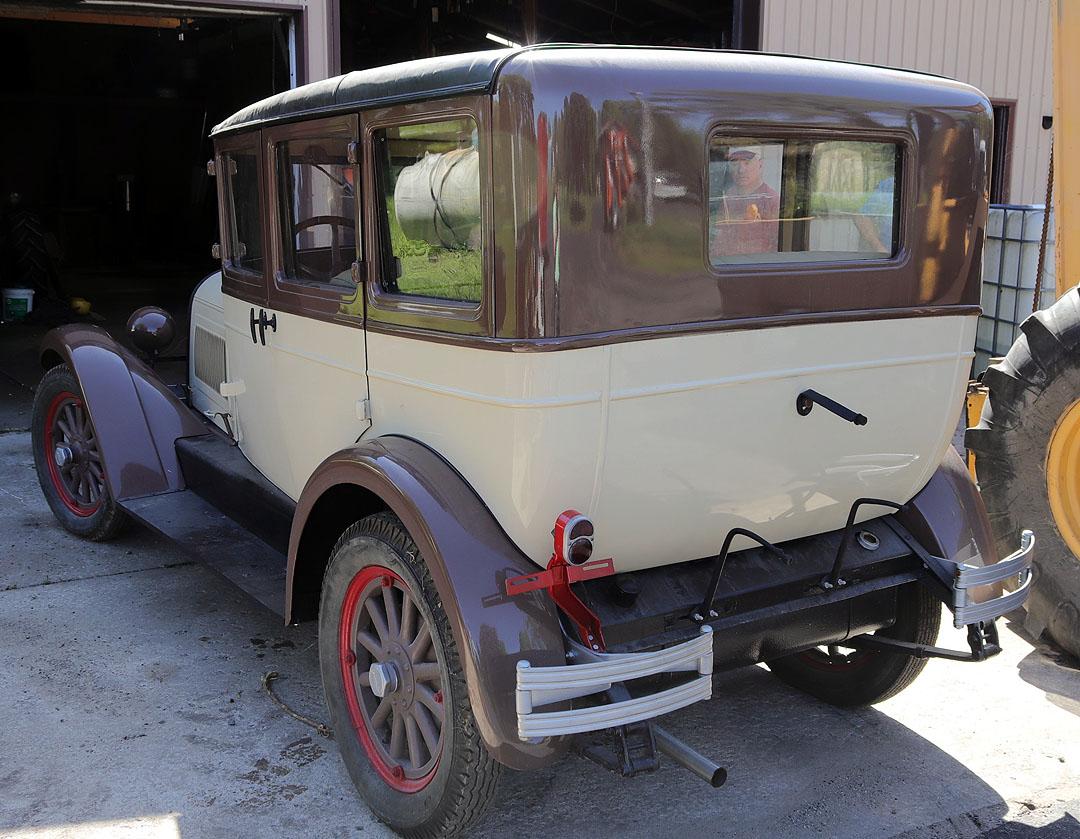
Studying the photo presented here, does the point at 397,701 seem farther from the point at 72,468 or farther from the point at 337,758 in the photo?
the point at 72,468

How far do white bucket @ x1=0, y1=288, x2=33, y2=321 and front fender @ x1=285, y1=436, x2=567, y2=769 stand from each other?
11220 millimetres

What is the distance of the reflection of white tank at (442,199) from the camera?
2.71 m

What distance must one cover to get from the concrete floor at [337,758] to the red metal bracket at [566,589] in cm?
70

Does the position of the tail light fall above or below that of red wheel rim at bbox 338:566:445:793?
above

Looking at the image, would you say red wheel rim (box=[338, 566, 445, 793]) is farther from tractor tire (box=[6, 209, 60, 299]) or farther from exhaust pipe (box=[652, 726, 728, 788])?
tractor tire (box=[6, 209, 60, 299])

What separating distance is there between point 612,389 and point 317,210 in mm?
1381

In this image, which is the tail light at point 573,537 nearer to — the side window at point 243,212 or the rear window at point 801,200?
the rear window at point 801,200

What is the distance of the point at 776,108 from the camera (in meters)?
2.77

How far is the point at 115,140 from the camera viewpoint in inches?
838

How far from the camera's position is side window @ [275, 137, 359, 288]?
3.22 m

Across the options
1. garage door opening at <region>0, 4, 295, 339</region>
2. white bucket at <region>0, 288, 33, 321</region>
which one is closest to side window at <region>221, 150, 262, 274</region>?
white bucket at <region>0, 288, 33, 321</region>

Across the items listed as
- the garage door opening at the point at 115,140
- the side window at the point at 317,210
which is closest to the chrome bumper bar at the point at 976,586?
the side window at the point at 317,210

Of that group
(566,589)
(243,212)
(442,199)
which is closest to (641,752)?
(566,589)

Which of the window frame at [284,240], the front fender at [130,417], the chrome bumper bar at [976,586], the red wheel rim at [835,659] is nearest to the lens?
the chrome bumper bar at [976,586]
